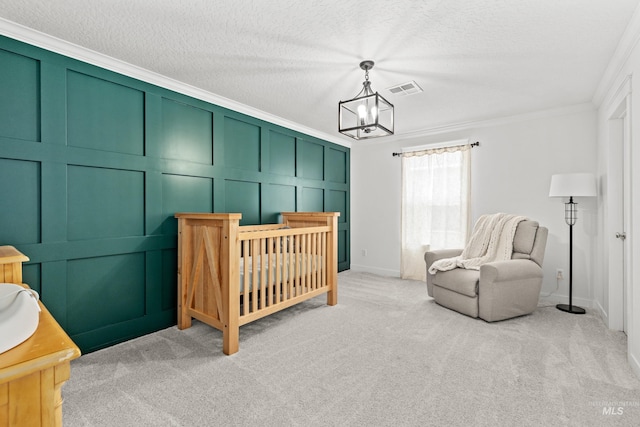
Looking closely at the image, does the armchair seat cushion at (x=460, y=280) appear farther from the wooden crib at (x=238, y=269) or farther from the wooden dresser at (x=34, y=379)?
the wooden dresser at (x=34, y=379)

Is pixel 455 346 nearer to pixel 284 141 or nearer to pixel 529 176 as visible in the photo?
pixel 529 176

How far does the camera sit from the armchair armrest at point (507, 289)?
2.71m

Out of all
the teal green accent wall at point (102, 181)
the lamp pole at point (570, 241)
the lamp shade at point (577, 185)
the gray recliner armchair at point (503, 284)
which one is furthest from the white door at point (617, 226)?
the teal green accent wall at point (102, 181)

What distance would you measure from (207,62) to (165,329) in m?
2.31

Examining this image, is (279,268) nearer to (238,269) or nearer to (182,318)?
(238,269)

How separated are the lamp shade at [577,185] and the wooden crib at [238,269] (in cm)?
229

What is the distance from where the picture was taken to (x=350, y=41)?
6.73ft

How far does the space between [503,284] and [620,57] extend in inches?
75.7

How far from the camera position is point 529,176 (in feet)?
11.7

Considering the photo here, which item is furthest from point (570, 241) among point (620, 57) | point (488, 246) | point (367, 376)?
point (367, 376)

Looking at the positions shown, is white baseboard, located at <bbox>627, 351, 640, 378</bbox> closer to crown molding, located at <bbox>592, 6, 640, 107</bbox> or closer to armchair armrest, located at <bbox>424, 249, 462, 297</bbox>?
armchair armrest, located at <bbox>424, 249, 462, 297</bbox>

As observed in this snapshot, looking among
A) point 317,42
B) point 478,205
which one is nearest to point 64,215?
point 317,42

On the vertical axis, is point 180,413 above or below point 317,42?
below

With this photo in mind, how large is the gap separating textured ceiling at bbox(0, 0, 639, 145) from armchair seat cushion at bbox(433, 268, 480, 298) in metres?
1.80
